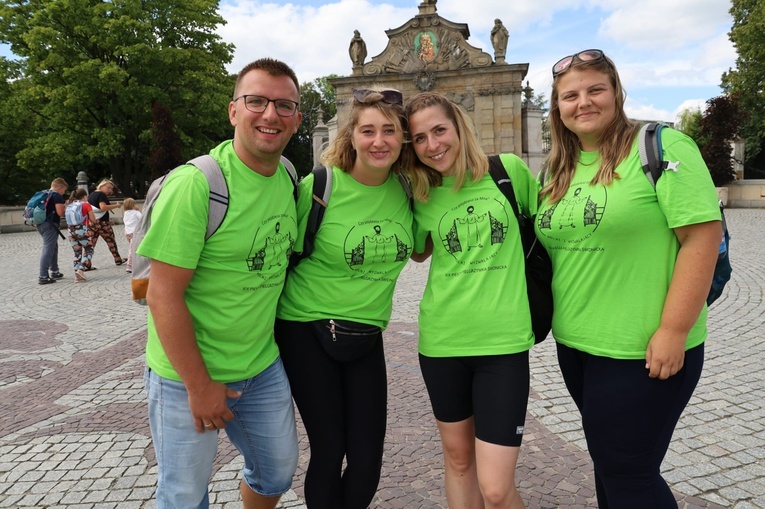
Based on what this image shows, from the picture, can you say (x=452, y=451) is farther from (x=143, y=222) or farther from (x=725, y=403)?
(x=725, y=403)

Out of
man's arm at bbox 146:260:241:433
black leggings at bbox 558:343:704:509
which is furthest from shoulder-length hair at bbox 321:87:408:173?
black leggings at bbox 558:343:704:509

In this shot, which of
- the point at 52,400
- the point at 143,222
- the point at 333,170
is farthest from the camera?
the point at 52,400

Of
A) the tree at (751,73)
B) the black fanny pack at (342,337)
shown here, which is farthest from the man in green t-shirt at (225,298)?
the tree at (751,73)

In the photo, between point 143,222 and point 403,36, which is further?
point 403,36

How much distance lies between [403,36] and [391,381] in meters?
29.6

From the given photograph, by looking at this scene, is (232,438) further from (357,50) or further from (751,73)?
(751,73)

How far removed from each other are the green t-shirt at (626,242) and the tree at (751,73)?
35615 mm

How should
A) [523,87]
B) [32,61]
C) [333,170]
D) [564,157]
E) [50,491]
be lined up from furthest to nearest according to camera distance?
[523,87], [32,61], [50,491], [333,170], [564,157]

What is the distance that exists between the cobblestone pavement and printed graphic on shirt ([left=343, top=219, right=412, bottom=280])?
1442 millimetres

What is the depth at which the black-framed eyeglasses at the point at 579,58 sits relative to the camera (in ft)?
7.32

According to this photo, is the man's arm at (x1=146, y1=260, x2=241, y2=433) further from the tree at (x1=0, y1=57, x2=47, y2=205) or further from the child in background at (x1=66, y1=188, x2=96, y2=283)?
the tree at (x1=0, y1=57, x2=47, y2=205)

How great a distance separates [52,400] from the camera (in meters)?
4.81

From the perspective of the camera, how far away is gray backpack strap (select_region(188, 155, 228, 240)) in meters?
2.12

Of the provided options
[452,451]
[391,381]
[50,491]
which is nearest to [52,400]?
[50,491]
